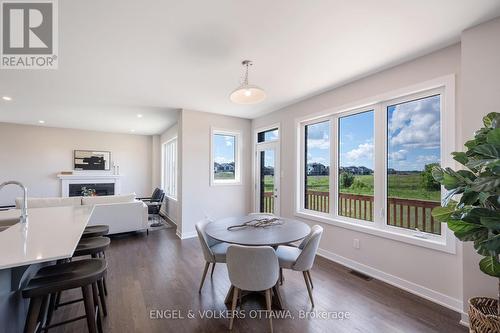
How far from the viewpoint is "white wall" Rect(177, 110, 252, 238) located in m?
4.62

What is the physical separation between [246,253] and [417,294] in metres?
2.15

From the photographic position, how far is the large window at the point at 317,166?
3.79m

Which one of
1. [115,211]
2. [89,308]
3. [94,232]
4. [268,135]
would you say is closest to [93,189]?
[115,211]

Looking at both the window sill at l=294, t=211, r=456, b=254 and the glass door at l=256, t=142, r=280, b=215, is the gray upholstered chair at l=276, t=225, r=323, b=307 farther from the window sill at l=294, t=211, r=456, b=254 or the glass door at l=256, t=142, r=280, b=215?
the glass door at l=256, t=142, r=280, b=215

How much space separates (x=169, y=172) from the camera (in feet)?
22.7

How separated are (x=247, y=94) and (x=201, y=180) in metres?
2.83

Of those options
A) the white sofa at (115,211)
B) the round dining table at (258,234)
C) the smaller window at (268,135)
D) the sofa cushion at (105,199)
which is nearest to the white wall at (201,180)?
the smaller window at (268,135)

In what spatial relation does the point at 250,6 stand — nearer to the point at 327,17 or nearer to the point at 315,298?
the point at 327,17

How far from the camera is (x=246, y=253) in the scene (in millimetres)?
1790

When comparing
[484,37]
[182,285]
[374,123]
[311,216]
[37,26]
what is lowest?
[182,285]

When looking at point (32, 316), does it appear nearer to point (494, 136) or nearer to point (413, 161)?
point (494, 136)

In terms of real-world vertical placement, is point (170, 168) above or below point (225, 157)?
below

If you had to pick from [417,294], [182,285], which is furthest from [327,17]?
[182,285]

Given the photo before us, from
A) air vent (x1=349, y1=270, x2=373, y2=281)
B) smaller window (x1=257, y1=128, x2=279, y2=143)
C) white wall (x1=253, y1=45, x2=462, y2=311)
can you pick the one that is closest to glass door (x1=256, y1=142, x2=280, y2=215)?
smaller window (x1=257, y1=128, x2=279, y2=143)
